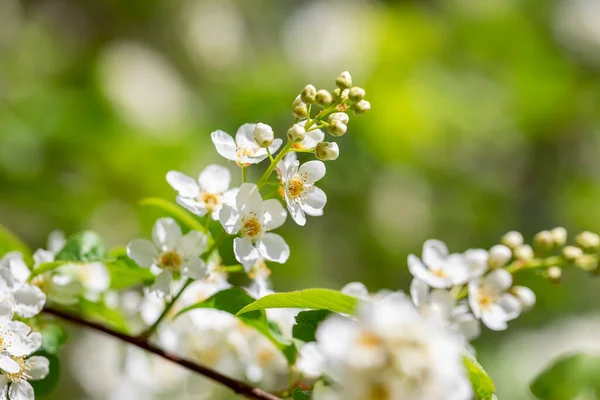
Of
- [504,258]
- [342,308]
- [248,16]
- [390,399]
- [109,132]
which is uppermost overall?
[248,16]

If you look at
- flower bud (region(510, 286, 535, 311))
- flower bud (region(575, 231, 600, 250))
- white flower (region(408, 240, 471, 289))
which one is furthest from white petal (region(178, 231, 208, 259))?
flower bud (region(575, 231, 600, 250))

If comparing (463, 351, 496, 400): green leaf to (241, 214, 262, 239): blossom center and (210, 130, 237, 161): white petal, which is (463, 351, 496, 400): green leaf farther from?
(210, 130, 237, 161): white petal

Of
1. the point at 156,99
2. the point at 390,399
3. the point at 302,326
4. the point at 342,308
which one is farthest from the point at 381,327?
the point at 156,99

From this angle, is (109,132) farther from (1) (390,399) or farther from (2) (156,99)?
(1) (390,399)

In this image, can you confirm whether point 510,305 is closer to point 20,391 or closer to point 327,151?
point 327,151

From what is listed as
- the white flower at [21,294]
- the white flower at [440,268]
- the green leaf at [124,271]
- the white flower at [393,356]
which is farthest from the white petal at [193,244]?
the white flower at [393,356]

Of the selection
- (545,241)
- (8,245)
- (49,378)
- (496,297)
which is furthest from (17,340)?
(545,241)
